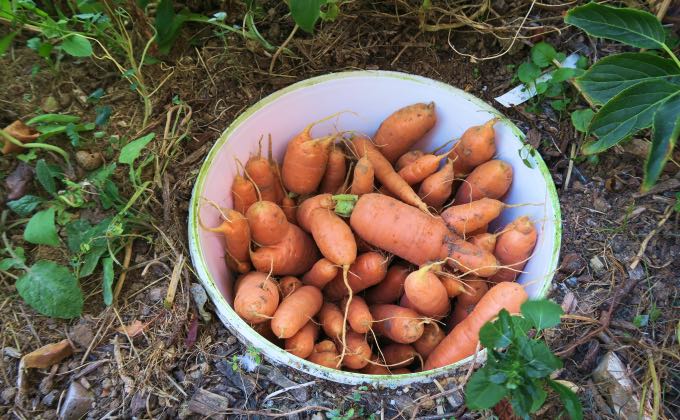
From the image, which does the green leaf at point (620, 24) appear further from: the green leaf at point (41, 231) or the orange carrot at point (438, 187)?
the green leaf at point (41, 231)

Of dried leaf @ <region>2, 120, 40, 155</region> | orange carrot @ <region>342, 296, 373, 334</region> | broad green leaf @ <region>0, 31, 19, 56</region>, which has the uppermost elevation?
broad green leaf @ <region>0, 31, 19, 56</region>

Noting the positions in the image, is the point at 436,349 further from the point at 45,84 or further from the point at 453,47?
the point at 45,84

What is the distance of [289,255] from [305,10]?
0.76 metres

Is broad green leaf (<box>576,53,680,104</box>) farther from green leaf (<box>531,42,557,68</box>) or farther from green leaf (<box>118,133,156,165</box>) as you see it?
green leaf (<box>118,133,156,165</box>)

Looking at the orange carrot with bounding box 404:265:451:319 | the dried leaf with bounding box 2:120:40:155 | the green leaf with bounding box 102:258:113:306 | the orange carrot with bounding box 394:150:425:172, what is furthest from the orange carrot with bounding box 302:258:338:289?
the dried leaf with bounding box 2:120:40:155

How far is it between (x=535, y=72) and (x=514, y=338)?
982 mm

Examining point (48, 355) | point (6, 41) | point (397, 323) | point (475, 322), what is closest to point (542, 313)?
point (475, 322)

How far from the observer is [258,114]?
1.69 m

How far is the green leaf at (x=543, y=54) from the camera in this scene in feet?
5.52

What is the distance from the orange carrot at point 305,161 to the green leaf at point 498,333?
33.1 inches

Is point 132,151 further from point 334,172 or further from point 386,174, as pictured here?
point 386,174

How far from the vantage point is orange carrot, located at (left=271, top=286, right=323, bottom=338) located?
1.48 meters

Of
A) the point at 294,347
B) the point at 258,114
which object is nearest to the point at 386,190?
the point at 258,114

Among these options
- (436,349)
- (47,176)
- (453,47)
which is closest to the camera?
(47,176)
